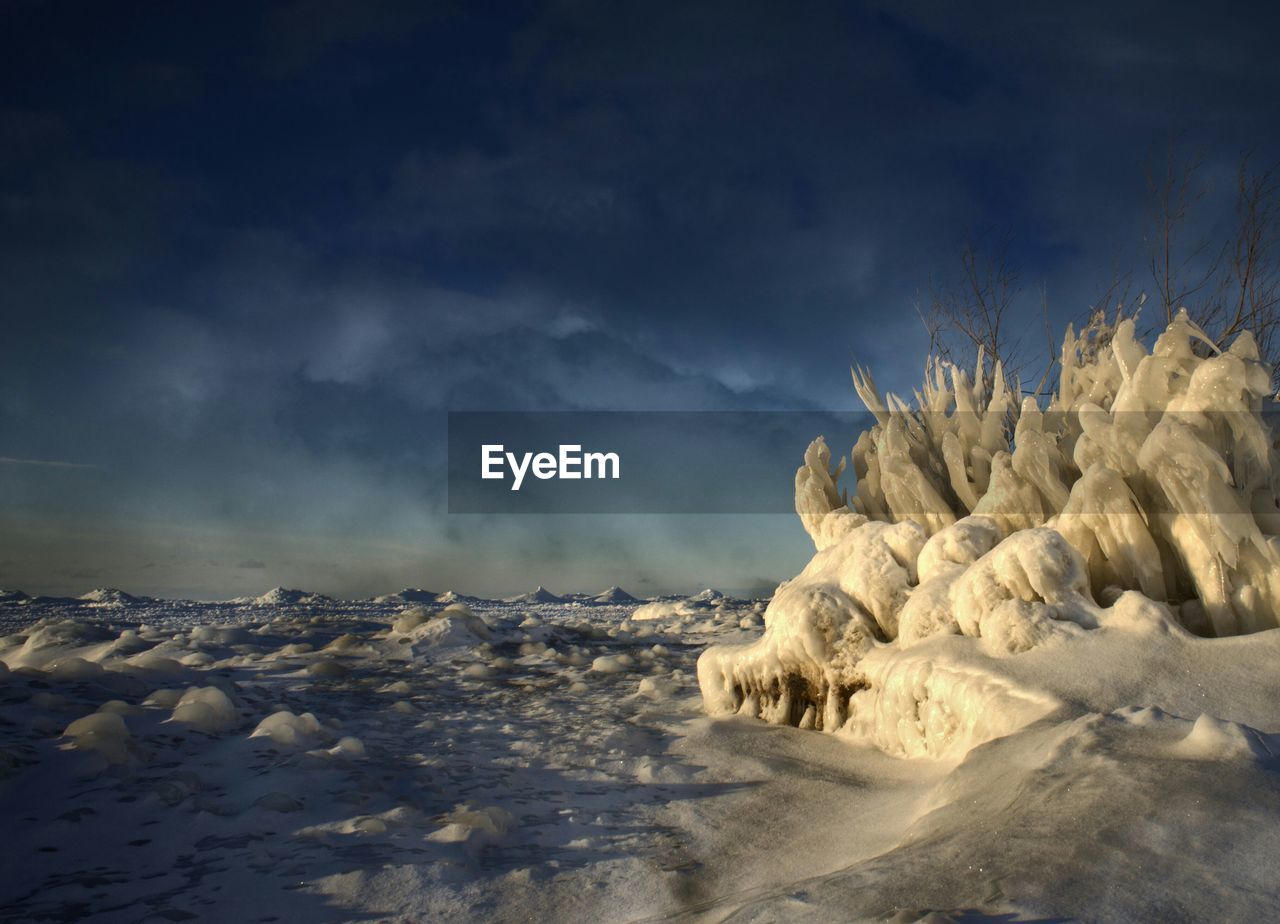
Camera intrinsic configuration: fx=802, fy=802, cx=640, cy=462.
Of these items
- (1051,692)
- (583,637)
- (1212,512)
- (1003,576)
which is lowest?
(583,637)

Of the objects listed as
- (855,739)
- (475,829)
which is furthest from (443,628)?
(475,829)

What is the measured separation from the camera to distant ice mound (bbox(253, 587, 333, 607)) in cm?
1599

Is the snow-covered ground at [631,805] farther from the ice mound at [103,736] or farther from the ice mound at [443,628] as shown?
the ice mound at [443,628]

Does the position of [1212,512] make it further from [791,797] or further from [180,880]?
[180,880]

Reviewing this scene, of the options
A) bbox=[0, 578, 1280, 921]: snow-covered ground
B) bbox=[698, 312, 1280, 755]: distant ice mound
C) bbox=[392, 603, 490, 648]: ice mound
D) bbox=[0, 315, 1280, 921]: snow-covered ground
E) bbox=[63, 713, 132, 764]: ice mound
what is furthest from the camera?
bbox=[392, 603, 490, 648]: ice mound

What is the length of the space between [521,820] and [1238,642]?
3321mm

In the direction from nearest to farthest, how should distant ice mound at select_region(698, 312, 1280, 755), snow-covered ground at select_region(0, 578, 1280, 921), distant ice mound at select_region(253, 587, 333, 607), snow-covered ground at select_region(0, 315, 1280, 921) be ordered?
snow-covered ground at select_region(0, 578, 1280, 921)
snow-covered ground at select_region(0, 315, 1280, 921)
distant ice mound at select_region(698, 312, 1280, 755)
distant ice mound at select_region(253, 587, 333, 607)

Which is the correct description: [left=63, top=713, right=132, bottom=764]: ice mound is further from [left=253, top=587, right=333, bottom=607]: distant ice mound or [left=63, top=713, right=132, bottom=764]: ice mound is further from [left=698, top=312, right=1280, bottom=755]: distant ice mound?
[left=253, top=587, right=333, bottom=607]: distant ice mound

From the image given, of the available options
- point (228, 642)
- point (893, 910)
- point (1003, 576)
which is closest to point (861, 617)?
point (1003, 576)

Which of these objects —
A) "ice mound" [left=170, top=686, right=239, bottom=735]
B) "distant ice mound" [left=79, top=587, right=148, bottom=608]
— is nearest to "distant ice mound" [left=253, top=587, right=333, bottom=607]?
"distant ice mound" [left=79, top=587, right=148, bottom=608]

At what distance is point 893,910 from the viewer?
6.19 ft

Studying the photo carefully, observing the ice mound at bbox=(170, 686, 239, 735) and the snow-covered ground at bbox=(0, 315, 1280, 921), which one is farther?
the ice mound at bbox=(170, 686, 239, 735)

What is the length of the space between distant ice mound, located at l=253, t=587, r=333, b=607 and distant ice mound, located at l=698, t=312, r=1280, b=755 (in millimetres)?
12734

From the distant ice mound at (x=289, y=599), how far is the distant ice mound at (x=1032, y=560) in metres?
12.7
